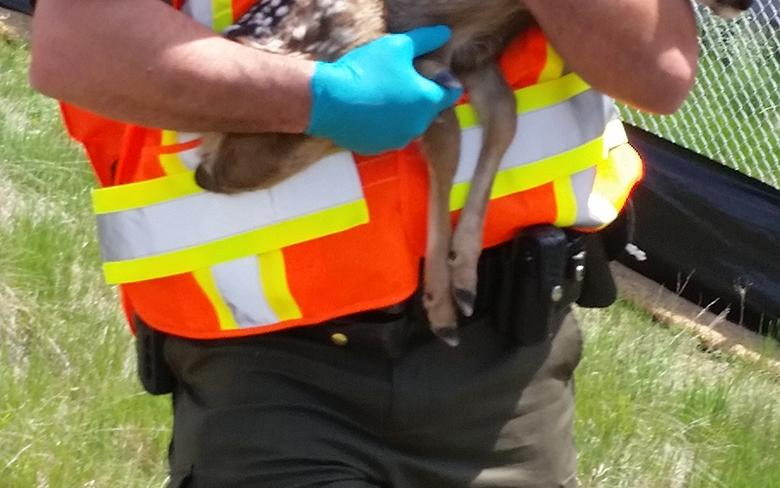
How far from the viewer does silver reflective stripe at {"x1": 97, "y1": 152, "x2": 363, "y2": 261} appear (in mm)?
1799

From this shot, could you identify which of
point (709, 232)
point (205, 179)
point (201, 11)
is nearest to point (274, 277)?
point (205, 179)

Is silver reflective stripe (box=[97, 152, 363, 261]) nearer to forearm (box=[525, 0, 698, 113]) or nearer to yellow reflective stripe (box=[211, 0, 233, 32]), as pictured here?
yellow reflective stripe (box=[211, 0, 233, 32])

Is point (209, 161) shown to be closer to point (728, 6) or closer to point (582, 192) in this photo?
point (582, 192)

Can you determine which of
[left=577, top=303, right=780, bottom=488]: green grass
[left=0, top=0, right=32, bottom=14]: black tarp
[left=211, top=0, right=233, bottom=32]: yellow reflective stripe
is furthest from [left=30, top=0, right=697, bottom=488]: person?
[left=0, top=0, right=32, bottom=14]: black tarp

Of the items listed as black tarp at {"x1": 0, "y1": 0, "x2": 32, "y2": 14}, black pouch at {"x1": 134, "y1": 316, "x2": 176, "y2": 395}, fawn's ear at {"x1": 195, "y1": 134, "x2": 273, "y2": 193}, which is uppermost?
fawn's ear at {"x1": 195, "y1": 134, "x2": 273, "y2": 193}

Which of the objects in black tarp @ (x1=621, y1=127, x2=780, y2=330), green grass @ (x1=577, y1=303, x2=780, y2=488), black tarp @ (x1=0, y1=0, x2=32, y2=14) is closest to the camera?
green grass @ (x1=577, y1=303, x2=780, y2=488)

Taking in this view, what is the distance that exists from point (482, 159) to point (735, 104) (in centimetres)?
316

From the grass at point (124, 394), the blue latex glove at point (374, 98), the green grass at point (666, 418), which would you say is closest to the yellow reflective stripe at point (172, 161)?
the blue latex glove at point (374, 98)

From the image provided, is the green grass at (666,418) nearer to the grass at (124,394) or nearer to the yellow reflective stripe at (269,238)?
the grass at (124,394)

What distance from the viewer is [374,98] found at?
1728mm

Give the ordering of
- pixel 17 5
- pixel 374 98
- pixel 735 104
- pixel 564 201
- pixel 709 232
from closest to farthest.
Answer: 1. pixel 374 98
2. pixel 564 201
3. pixel 709 232
4. pixel 735 104
5. pixel 17 5

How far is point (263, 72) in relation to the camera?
5.42 feet

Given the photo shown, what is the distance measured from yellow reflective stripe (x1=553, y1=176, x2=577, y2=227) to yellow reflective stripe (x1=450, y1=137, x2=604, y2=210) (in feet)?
0.04

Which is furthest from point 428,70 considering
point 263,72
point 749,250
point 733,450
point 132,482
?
point 749,250
